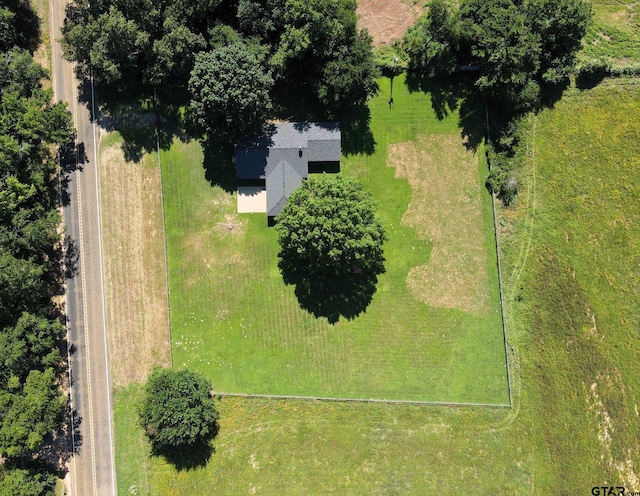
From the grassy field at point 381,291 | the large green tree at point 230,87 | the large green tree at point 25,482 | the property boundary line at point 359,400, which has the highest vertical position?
the large green tree at point 230,87

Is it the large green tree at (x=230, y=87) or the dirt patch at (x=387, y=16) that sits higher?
the dirt patch at (x=387, y=16)

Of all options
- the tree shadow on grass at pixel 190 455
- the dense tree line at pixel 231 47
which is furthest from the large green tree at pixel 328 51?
the tree shadow on grass at pixel 190 455

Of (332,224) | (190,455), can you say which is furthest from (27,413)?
(332,224)

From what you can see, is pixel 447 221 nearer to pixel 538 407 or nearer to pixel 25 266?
pixel 538 407

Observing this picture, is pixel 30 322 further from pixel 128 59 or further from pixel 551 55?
pixel 551 55

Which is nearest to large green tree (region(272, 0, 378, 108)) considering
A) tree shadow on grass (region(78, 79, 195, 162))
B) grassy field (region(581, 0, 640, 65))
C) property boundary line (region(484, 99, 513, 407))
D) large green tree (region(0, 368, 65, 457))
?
tree shadow on grass (region(78, 79, 195, 162))

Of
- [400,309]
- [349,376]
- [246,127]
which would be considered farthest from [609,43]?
[349,376]

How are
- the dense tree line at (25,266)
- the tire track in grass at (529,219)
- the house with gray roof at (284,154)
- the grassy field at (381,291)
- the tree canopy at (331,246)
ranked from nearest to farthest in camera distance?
1. the tree canopy at (331,246)
2. the dense tree line at (25,266)
3. the house with gray roof at (284,154)
4. the tire track in grass at (529,219)
5. the grassy field at (381,291)

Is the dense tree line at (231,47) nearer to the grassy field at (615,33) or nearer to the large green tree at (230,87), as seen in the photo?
the large green tree at (230,87)
